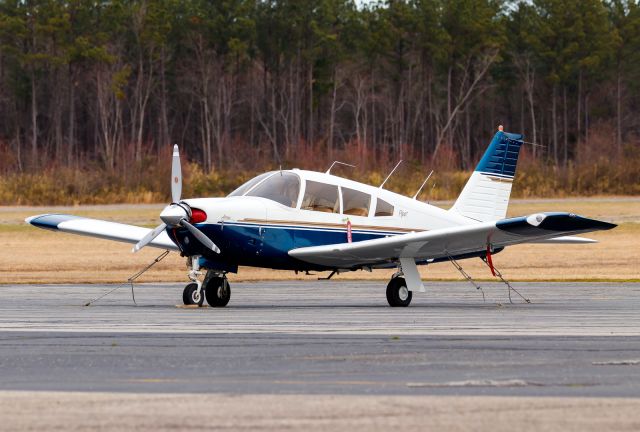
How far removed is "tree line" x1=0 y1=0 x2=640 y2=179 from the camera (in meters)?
84.8

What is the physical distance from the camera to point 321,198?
19156 millimetres

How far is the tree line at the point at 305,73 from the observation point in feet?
278

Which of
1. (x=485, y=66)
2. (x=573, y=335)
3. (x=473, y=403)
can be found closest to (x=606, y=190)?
(x=485, y=66)

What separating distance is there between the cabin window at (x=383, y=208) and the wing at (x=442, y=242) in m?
0.77

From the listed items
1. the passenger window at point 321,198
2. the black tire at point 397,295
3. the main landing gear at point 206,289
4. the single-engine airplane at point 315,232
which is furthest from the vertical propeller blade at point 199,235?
the black tire at point 397,295

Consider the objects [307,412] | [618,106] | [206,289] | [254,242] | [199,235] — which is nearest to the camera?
[307,412]

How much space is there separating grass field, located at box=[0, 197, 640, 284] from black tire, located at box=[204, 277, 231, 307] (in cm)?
812

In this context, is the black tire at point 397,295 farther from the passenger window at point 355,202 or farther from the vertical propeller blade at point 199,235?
the vertical propeller blade at point 199,235

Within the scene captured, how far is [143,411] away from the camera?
8.54 m

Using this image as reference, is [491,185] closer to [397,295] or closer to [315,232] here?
[397,295]

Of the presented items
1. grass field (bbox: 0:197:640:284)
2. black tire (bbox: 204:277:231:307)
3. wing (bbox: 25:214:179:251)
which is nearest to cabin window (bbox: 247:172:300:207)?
black tire (bbox: 204:277:231:307)

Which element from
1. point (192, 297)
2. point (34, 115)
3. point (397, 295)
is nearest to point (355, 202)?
point (397, 295)

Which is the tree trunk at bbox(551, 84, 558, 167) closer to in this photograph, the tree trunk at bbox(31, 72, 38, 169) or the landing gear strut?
the tree trunk at bbox(31, 72, 38, 169)

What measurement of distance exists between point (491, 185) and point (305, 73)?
70.6 metres
